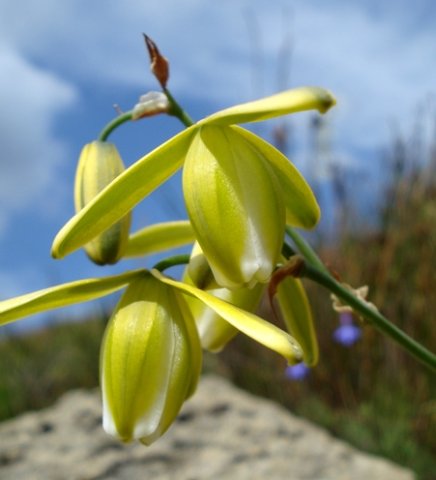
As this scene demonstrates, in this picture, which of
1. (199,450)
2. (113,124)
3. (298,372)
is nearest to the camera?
(113,124)

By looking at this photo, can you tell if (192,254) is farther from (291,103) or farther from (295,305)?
(291,103)

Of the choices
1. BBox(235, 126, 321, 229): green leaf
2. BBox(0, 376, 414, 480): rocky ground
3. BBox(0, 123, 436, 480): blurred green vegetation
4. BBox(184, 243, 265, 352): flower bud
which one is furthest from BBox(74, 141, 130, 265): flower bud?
BBox(0, 123, 436, 480): blurred green vegetation

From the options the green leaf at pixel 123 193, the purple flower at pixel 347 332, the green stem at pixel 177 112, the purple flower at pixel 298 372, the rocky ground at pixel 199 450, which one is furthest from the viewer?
the purple flower at pixel 298 372

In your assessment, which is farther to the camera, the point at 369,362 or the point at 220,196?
the point at 369,362

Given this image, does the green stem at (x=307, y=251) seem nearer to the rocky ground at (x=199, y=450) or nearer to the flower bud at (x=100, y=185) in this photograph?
the flower bud at (x=100, y=185)

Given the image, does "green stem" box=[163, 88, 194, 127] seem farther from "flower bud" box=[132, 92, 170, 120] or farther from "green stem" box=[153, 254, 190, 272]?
"green stem" box=[153, 254, 190, 272]

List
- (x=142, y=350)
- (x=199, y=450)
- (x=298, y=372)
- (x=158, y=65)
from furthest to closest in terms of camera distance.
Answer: (x=298, y=372) < (x=199, y=450) < (x=158, y=65) < (x=142, y=350)

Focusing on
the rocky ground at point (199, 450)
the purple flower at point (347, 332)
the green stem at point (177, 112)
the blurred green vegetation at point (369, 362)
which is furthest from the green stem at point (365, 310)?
the purple flower at point (347, 332)

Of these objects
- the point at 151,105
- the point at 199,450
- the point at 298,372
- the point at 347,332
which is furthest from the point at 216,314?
the point at 298,372

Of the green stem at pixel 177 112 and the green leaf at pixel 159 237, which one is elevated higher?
the green stem at pixel 177 112
